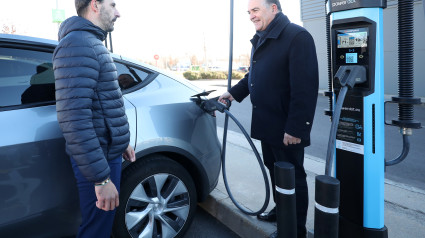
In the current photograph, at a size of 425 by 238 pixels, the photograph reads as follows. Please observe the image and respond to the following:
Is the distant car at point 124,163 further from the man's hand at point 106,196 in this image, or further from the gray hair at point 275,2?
the gray hair at point 275,2

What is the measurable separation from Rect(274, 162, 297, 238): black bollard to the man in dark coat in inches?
18.1

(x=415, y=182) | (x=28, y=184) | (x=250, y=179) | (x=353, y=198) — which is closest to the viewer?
(x=28, y=184)

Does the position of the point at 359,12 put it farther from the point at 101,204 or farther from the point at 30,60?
the point at 30,60

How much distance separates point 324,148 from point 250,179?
2.27 metres

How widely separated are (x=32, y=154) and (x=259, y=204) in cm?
188

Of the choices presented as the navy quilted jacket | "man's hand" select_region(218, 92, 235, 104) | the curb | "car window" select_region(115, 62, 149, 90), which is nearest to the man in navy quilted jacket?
the navy quilted jacket

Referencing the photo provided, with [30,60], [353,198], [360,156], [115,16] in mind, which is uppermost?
[115,16]

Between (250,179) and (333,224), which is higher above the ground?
(333,224)

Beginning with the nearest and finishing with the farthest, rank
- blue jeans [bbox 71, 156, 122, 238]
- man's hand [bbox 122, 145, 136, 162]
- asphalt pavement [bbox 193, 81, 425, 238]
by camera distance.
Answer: blue jeans [bbox 71, 156, 122, 238] < man's hand [bbox 122, 145, 136, 162] < asphalt pavement [bbox 193, 81, 425, 238]

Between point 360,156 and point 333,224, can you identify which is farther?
point 360,156

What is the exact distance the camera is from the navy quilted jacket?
4.96 ft

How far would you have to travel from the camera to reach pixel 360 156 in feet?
6.57

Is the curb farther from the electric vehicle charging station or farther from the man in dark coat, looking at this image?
the electric vehicle charging station

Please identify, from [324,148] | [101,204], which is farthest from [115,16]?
[324,148]
